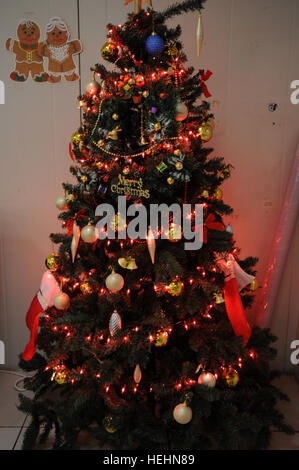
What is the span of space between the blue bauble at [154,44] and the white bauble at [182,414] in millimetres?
1329

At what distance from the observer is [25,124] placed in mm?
1962

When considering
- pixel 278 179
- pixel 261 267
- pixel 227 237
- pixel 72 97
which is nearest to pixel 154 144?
pixel 227 237

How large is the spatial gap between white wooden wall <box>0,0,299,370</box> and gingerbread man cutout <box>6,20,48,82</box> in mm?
36

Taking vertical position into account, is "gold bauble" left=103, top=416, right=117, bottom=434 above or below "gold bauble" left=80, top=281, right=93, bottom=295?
below

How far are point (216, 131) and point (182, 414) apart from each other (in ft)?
4.49

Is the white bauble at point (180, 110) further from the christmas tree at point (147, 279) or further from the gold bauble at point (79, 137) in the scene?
the gold bauble at point (79, 137)

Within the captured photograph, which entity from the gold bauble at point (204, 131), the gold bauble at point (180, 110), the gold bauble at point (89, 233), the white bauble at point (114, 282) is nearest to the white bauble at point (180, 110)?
the gold bauble at point (180, 110)

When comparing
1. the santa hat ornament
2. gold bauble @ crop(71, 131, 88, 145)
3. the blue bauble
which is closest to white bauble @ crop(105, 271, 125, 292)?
the santa hat ornament

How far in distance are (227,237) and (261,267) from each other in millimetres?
700

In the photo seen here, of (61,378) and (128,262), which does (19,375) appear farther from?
(128,262)

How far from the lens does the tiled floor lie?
1611mm

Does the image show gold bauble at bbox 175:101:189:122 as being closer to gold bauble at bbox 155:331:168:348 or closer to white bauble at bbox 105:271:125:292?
white bauble at bbox 105:271:125:292

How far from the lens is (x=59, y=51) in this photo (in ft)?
6.13

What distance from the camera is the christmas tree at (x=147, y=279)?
54.0 inches
